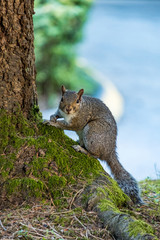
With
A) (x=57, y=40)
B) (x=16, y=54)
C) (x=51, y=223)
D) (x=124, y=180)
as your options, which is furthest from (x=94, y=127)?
(x=57, y=40)

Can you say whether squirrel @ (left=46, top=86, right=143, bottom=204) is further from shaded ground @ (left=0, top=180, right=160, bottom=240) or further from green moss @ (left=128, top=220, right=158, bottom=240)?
green moss @ (left=128, top=220, right=158, bottom=240)

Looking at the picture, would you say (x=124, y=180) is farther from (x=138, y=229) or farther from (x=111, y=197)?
(x=138, y=229)

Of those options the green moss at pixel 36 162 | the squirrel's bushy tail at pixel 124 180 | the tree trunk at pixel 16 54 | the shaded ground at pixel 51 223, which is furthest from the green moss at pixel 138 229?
the tree trunk at pixel 16 54

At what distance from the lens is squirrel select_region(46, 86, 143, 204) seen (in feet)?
8.80

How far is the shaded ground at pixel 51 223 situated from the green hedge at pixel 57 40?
4765 mm

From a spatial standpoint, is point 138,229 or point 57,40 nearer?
point 138,229

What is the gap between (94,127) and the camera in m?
2.79

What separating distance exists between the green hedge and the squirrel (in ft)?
12.7

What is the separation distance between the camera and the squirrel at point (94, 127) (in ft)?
8.80

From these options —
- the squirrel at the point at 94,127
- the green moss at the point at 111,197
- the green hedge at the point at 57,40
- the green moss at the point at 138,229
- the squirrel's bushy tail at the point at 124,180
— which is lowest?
the green moss at the point at 138,229

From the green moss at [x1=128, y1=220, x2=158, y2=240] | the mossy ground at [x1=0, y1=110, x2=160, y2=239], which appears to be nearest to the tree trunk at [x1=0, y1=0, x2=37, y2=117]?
the mossy ground at [x1=0, y1=110, x2=160, y2=239]

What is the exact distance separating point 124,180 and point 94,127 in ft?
1.54

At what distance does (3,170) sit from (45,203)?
1.06 feet

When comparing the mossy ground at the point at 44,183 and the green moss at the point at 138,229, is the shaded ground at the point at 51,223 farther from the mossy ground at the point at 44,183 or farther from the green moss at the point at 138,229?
the green moss at the point at 138,229
